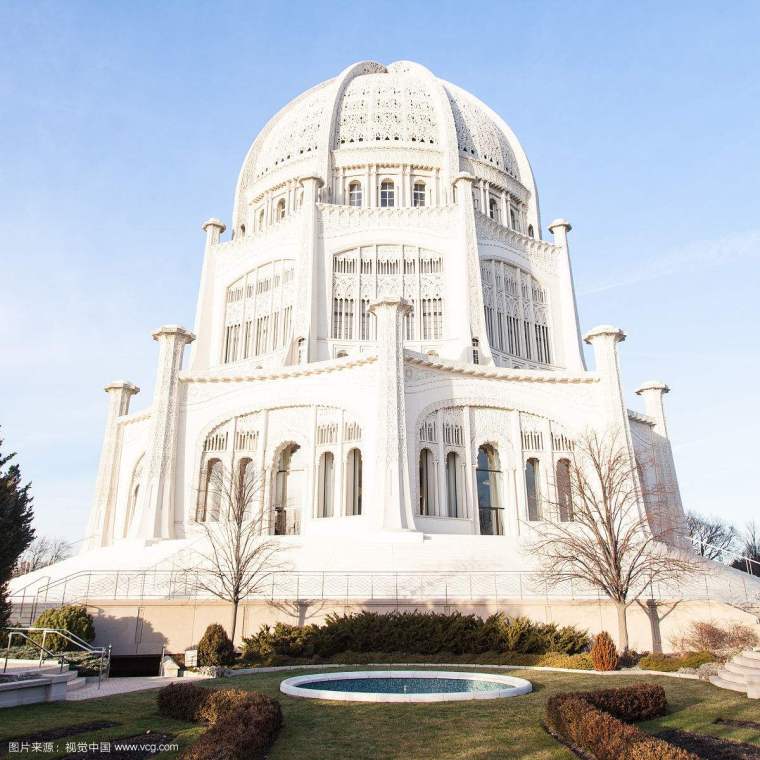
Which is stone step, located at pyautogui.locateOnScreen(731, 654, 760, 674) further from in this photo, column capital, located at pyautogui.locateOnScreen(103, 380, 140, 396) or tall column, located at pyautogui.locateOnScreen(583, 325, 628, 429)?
column capital, located at pyautogui.locateOnScreen(103, 380, 140, 396)

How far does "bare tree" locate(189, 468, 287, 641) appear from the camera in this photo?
20.2 m

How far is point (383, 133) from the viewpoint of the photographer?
4706 centimetres

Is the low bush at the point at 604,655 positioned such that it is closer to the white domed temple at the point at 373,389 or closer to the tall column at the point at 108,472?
the white domed temple at the point at 373,389

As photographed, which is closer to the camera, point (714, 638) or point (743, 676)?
point (743, 676)

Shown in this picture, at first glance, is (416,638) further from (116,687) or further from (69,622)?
(69,622)

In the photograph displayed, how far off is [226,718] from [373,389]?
2231 cm

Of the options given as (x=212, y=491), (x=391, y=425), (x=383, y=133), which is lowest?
(x=212, y=491)

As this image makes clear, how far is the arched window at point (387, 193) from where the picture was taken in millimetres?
45656

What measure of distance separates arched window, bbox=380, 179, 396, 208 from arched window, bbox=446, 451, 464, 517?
67.8 feet

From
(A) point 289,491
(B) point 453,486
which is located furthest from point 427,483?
(A) point 289,491

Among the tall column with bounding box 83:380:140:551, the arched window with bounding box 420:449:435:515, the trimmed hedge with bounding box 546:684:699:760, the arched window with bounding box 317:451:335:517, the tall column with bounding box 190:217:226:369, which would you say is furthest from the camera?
the tall column with bounding box 190:217:226:369

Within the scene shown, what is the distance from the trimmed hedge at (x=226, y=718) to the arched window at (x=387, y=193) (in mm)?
38441

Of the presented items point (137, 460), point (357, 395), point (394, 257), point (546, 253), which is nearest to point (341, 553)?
point (357, 395)

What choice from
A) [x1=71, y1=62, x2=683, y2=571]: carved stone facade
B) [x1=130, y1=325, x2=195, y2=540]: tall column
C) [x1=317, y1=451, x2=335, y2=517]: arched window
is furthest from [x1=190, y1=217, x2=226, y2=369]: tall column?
[x1=317, y1=451, x2=335, y2=517]: arched window
